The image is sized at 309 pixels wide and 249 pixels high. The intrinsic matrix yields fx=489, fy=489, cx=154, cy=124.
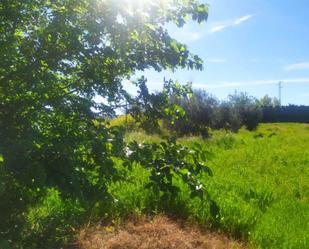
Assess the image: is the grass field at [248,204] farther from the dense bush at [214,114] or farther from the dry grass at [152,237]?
the dense bush at [214,114]

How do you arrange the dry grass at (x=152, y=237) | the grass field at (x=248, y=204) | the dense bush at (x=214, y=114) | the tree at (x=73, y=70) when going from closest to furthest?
the tree at (x=73, y=70) < the dry grass at (x=152, y=237) < the grass field at (x=248, y=204) < the dense bush at (x=214, y=114)

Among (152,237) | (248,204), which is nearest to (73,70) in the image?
(152,237)

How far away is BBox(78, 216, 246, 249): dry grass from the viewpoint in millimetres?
5781

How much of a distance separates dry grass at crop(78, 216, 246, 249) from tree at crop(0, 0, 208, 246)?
1.54 m

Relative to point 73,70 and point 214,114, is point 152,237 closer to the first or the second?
point 73,70

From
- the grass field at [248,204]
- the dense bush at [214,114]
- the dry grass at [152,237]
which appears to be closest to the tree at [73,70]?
the grass field at [248,204]

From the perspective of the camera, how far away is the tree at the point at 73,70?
400 centimetres

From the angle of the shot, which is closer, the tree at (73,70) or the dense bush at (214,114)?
the tree at (73,70)

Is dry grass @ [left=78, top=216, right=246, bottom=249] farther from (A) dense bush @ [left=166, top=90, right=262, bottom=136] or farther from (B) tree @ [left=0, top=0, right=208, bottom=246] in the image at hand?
(A) dense bush @ [left=166, top=90, right=262, bottom=136]

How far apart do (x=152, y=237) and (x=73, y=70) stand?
2410 mm

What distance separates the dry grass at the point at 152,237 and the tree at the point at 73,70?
154cm

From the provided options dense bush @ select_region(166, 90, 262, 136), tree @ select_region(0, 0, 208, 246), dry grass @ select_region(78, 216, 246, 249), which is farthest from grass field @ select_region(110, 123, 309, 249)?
dense bush @ select_region(166, 90, 262, 136)

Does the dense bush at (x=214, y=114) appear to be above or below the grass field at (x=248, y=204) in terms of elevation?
above

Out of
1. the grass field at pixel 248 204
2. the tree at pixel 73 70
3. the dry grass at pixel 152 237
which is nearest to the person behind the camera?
the tree at pixel 73 70
